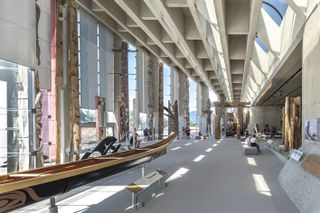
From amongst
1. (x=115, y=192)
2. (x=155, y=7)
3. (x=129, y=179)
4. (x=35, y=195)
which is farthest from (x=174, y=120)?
(x=35, y=195)

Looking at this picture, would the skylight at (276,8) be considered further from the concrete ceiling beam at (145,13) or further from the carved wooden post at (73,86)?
the carved wooden post at (73,86)

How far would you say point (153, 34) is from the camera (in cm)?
1950

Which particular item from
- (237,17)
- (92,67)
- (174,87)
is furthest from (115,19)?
(174,87)

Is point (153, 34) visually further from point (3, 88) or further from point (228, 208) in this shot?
point (228, 208)

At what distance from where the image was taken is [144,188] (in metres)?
7.57

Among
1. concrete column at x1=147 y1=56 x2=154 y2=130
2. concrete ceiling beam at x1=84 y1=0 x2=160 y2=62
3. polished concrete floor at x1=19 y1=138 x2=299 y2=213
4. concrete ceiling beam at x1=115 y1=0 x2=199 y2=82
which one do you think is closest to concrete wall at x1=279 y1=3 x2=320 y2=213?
polished concrete floor at x1=19 y1=138 x2=299 y2=213

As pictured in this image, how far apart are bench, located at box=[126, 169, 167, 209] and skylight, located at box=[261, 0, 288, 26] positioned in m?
8.45

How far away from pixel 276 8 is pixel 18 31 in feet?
31.2

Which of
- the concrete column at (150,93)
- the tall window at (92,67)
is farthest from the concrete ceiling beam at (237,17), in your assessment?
the concrete column at (150,93)

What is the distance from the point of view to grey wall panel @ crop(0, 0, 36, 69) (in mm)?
9609

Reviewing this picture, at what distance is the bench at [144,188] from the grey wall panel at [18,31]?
186 inches

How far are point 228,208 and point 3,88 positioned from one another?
7.27 m

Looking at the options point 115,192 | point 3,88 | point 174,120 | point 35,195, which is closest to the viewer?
point 35,195

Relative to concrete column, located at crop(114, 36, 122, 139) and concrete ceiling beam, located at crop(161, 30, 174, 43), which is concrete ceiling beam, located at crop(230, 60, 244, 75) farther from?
concrete column, located at crop(114, 36, 122, 139)
